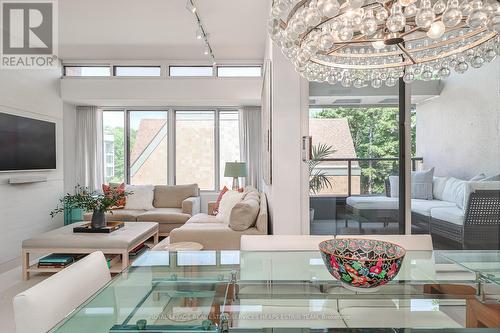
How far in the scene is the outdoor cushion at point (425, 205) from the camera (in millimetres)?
2932

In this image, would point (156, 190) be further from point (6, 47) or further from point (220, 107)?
point (6, 47)

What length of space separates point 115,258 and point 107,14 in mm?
→ 3049

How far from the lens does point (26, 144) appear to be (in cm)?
418

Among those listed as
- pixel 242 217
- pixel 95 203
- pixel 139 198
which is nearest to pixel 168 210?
pixel 139 198

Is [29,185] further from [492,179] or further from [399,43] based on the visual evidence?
[492,179]

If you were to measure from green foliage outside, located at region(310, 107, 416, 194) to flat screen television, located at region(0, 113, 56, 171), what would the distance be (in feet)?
13.1

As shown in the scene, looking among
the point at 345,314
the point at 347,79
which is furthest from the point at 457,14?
the point at 345,314

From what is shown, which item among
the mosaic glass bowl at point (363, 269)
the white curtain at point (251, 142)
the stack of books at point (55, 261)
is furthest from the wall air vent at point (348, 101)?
the stack of books at point (55, 261)

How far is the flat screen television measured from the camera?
12.6 feet

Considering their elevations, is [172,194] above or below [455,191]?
below

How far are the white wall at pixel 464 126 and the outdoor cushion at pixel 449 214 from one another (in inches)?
13.1

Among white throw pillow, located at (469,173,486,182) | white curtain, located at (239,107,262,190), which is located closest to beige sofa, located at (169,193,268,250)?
white throw pillow, located at (469,173,486,182)

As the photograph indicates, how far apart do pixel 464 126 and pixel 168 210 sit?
4.24 m

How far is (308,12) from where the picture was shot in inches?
44.6
